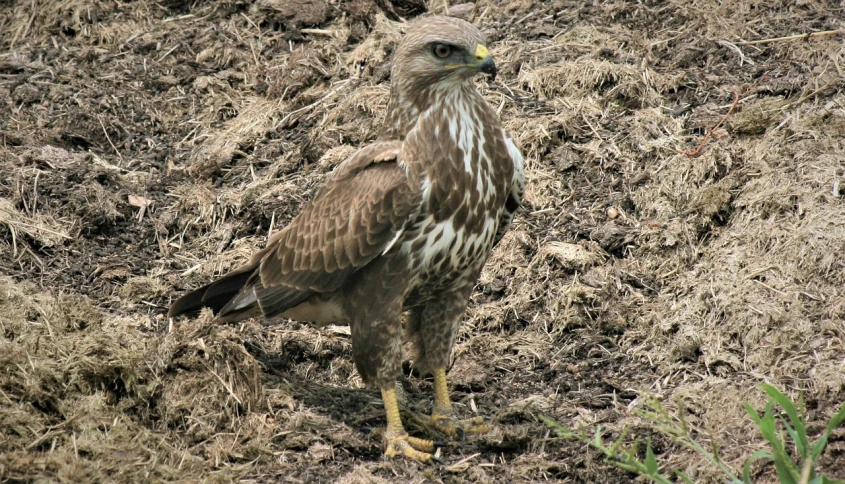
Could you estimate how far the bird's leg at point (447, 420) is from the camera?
528 cm

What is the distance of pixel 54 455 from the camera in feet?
14.6

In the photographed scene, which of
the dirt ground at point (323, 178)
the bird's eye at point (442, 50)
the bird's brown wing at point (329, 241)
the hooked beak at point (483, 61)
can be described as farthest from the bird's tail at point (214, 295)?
the hooked beak at point (483, 61)

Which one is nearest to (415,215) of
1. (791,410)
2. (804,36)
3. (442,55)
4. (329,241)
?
(329,241)

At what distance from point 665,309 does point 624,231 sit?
0.72m

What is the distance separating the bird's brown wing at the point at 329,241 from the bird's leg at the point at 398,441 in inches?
24.9

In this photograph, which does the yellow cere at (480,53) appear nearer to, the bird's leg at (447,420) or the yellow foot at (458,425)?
the bird's leg at (447,420)

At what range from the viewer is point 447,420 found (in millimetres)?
5375

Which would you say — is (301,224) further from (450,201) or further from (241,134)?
(241,134)

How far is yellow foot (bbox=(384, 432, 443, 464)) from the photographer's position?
197 inches

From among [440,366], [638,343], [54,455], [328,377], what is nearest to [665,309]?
[638,343]

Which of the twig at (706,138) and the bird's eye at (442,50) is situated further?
the twig at (706,138)

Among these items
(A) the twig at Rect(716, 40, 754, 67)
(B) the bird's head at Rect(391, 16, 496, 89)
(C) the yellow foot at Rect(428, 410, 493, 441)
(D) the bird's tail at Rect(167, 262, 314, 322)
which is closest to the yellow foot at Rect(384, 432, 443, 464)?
(C) the yellow foot at Rect(428, 410, 493, 441)

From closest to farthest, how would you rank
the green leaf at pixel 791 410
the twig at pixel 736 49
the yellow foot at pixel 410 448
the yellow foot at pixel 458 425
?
1. the green leaf at pixel 791 410
2. the yellow foot at pixel 410 448
3. the yellow foot at pixel 458 425
4. the twig at pixel 736 49

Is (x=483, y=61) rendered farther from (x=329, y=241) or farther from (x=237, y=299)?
(x=237, y=299)
